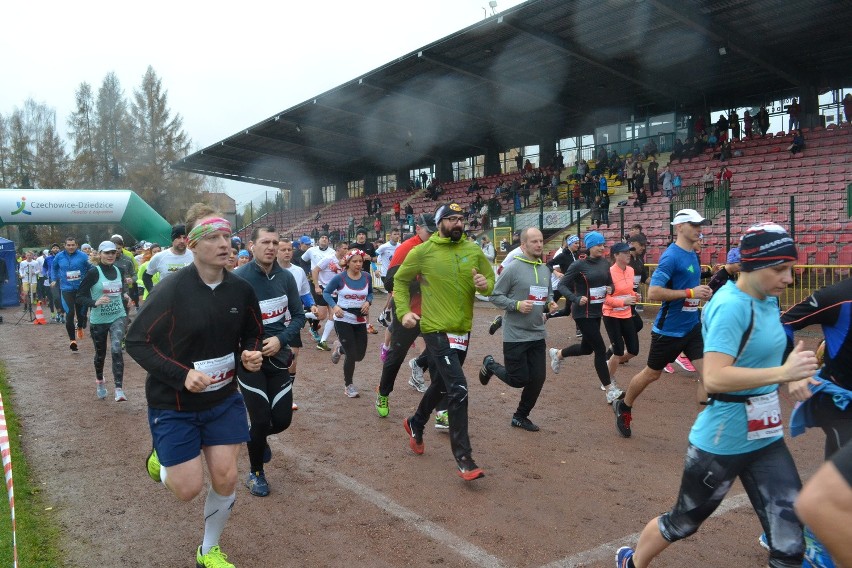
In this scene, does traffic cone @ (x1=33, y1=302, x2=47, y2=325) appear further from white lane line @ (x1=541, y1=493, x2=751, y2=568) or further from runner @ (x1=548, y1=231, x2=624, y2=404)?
white lane line @ (x1=541, y1=493, x2=751, y2=568)

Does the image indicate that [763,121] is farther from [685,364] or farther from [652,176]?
[685,364]

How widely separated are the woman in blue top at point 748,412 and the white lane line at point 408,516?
46.1 inches

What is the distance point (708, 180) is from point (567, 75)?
24.9 feet

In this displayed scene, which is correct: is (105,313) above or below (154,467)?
above

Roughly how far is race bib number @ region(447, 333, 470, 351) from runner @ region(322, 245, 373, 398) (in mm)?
2394

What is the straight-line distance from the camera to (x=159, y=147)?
52812 mm

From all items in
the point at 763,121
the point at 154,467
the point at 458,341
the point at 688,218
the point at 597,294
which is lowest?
the point at 154,467

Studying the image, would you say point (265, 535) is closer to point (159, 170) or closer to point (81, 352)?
point (81, 352)

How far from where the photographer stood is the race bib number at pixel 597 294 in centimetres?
778

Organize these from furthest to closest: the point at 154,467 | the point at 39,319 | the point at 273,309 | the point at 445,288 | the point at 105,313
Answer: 1. the point at 39,319
2. the point at 105,313
3. the point at 445,288
4. the point at 273,309
5. the point at 154,467

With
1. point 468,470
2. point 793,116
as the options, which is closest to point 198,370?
point 468,470

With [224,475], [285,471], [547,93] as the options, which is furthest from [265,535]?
[547,93]

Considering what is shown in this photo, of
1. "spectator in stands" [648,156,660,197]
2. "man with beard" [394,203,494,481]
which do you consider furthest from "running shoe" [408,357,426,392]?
"spectator in stands" [648,156,660,197]

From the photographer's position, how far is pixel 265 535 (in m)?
4.31
